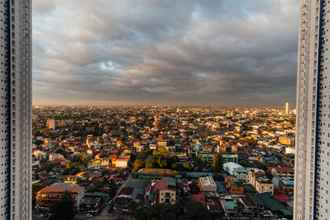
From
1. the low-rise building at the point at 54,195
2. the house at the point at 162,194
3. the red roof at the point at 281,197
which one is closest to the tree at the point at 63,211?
the low-rise building at the point at 54,195

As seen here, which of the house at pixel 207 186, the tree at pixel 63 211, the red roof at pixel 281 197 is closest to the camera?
the tree at pixel 63 211

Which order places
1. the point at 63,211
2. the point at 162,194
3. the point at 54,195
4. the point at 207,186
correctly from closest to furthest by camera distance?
the point at 63,211 < the point at 54,195 < the point at 162,194 < the point at 207,186

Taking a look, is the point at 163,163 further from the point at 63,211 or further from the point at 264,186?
the point at 63,211

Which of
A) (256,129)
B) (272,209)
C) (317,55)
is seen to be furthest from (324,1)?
(256,129)

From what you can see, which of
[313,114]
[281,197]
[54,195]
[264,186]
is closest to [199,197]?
[264,186]

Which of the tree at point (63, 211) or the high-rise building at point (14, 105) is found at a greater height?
the high-rise building at point (14, 105)

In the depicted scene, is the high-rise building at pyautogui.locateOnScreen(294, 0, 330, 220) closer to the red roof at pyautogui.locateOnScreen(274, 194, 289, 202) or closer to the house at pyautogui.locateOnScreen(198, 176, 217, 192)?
the red roof at pyautogui.locateOnScreen(274, 194, 289, 202)

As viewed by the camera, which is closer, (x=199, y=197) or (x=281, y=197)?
(x=199, y=197)

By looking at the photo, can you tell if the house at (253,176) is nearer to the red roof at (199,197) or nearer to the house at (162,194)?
the red roof at (199,197)
